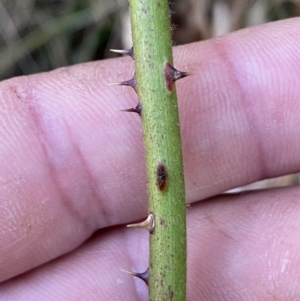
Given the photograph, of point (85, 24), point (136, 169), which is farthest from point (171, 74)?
point (85, 24)

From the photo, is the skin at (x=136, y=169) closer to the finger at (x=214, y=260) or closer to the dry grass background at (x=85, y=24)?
the finger at (x=214, y=260)

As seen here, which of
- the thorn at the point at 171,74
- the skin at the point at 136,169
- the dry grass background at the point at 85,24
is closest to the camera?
the thorn at the point at 171,74

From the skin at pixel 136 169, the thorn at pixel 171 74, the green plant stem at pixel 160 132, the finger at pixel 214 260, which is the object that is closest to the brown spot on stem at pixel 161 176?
the green plant stem at pixel 160 132

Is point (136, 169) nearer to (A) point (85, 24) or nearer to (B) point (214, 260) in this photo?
(B) point (214, 260)

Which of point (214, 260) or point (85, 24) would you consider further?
point (85, 24)

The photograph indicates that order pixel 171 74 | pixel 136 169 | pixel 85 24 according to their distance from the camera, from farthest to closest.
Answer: pixel 85 24 → pixel 136 169 → pixel 171 74

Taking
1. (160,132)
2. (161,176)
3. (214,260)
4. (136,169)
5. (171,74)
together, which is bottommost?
(214,260)

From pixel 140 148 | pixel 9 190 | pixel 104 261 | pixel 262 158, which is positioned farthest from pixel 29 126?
pixel 262 158

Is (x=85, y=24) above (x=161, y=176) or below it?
above
